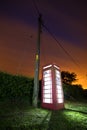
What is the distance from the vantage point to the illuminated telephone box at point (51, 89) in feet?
33.2

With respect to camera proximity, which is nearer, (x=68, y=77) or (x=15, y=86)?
(x=15, y=86)

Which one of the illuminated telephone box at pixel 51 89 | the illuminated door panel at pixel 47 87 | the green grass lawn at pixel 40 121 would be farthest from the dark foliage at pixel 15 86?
the green grass lawn at pixel 40 121

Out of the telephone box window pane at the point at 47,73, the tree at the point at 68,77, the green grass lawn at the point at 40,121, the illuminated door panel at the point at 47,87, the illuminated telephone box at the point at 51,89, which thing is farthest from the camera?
the tree at the point at 68,77

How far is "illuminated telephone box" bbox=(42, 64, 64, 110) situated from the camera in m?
10.1

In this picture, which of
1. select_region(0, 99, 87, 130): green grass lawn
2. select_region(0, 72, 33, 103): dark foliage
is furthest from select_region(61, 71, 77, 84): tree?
select_region(0, 99, 87, 130): green grass lawn

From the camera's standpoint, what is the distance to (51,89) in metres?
10.3

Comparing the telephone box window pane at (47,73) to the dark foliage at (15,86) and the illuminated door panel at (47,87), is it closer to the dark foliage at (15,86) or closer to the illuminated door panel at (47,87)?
the illuminated door panel at (47,87)

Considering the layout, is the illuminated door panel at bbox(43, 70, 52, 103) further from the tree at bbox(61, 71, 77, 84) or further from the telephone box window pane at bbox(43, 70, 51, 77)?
the tree at bbox(61, 71, 77, 84)

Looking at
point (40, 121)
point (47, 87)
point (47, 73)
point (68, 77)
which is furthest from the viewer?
point (68, 77)

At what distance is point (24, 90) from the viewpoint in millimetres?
13844

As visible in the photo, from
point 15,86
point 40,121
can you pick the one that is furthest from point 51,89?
point 40,121

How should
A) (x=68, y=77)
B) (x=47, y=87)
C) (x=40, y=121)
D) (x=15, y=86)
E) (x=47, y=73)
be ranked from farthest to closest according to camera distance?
(x=68, y=77) < (x=15, y=86) < (x=47, y=73) < (x=47, y=87) < (x=40, y=121)

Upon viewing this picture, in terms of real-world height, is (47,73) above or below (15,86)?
above

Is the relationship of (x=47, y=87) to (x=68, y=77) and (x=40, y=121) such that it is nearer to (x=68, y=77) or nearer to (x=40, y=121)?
(x=40, y=121)
